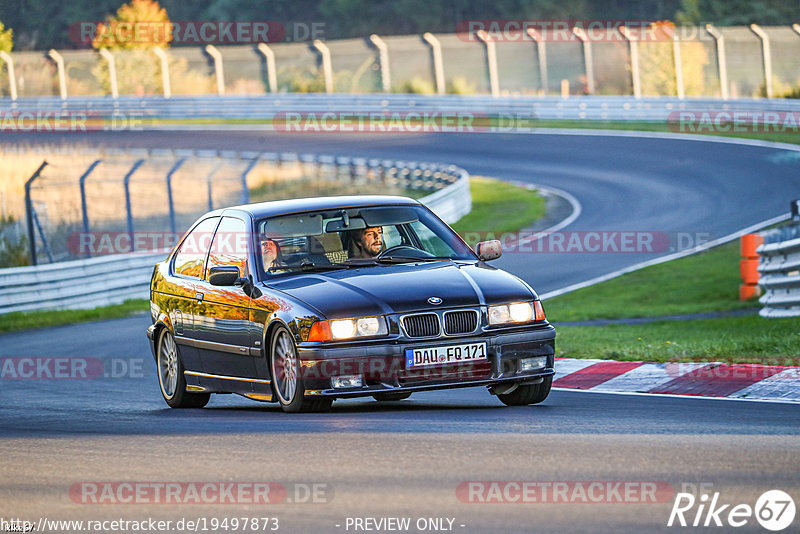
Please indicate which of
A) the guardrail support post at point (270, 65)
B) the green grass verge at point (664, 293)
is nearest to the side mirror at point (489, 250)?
the green grass verge at point (664, 293)

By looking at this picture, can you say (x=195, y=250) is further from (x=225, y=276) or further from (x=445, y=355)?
(x=445, y=355)

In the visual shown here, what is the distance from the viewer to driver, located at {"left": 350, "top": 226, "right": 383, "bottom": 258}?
376 inches

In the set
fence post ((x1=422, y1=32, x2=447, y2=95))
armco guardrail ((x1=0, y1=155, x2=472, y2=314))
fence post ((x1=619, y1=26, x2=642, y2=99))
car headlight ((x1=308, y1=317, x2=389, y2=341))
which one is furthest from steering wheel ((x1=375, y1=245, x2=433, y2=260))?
fence post ((x1=422, y1=32, x2=447, y2=95))

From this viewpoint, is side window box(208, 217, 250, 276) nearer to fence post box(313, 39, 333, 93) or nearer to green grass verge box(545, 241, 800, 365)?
green grass verge box(545, 241, 800, 365)

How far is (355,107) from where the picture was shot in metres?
44.8

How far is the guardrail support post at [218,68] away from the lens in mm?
48438

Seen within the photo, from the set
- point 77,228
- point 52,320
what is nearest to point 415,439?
point 52,320

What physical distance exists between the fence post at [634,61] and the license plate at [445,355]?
32.0m

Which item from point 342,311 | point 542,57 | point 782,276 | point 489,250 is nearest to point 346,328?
point 342,311

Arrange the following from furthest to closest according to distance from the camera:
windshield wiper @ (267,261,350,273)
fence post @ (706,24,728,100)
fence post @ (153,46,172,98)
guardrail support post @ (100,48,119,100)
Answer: guardrail support post @ (100,48,119,100), fence post @ (153,46,172,98), fence post @ (706,24,728,100), windshield wiper @ (267,261,350,273)

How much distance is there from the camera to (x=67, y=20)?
243 ft

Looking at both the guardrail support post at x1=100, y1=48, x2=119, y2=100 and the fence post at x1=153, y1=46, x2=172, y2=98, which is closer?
the fence post at x1=153, y1=46, x2=172, y2=98

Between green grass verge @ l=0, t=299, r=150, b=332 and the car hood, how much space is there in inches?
431

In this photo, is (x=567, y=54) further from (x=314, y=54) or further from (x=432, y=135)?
(x=314, y=54)
